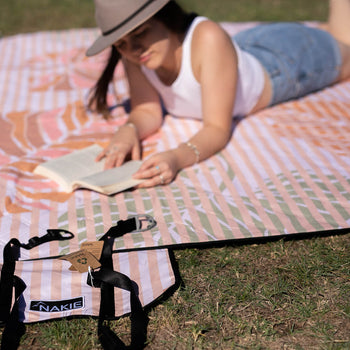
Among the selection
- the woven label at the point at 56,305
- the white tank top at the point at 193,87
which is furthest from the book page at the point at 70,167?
the woven label at the point at 56,305

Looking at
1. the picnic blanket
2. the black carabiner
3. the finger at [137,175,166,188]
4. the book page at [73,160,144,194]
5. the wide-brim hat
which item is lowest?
the picnic blanket

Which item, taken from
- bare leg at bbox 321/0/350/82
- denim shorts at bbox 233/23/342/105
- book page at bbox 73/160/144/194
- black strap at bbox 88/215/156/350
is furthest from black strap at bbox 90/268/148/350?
bare leg at bbox 321/0/350/82

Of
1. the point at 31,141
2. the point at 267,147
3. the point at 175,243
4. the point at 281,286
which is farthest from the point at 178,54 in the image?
the point at 281,286

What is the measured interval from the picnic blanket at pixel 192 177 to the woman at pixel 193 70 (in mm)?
94

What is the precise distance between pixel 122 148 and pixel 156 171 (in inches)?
11.9

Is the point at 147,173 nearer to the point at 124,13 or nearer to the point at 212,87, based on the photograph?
the point at 212,87

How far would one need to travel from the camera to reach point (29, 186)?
231 cm

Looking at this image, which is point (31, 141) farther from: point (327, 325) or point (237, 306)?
point (327, 325)

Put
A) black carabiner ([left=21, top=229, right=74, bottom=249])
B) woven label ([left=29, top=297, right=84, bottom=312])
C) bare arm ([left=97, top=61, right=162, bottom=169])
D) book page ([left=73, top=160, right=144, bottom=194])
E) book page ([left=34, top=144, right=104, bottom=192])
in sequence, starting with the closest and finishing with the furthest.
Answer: woven label ([left=29, top=297, right=84, bottom=312]) < black carabiner ([left=21, top=229, right=74, bottom=249]) < book page ([left=73, top=160, right=144, bottom=194]) < book page ([left=34, top=144, right=104, bottom=192]) < bare arm ([left=97, top=61, right=162, bottom=169])

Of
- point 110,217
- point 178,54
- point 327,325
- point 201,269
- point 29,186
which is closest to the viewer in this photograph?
point 327,325

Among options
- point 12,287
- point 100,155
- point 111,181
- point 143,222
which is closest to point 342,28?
point 100,155

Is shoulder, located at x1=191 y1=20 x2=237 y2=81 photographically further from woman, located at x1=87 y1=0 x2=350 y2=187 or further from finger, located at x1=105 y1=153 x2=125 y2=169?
finger, located at x1=105 y1=153 x2=125 y2=169

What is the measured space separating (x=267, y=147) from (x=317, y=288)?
1.06 m

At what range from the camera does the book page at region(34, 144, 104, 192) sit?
2.29 metres
